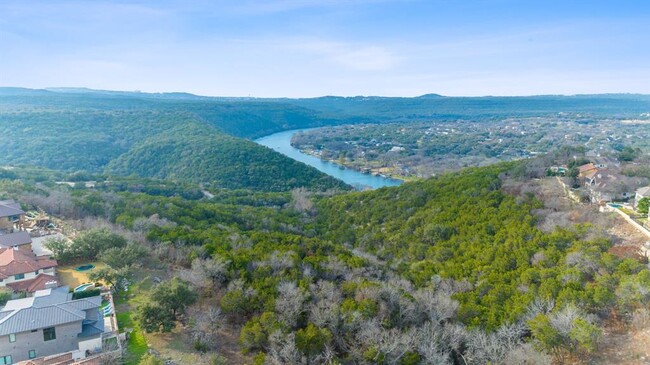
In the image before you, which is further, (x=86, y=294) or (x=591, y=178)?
(x=591, y=178)

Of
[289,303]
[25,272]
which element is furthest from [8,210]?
[289,303]

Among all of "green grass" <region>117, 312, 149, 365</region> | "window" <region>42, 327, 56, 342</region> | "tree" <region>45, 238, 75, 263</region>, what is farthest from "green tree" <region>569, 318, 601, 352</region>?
"tree" <region>45, 238, 75, 263</region>

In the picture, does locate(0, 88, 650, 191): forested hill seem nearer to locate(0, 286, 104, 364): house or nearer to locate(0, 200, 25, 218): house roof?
locate(0, 200, 25, 218): house roof

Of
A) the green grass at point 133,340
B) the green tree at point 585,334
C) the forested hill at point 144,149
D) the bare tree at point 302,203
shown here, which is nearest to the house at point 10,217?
the green grass at point 133,340

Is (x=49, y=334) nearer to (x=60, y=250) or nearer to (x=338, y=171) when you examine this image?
(x=60, y=250)

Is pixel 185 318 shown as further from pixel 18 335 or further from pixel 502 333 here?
pixel 502 333

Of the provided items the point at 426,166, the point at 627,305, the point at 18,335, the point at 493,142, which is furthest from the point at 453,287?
the point at 493,142
